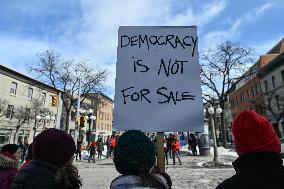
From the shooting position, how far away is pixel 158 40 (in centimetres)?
365

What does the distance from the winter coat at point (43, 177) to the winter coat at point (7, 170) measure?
103 cm

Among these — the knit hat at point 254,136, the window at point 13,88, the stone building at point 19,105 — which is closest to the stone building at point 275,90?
the stone building at point 19,105

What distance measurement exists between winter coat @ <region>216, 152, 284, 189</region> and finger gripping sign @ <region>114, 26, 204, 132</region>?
1.43m

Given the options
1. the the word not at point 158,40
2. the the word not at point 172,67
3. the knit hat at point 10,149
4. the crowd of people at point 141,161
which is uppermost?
the the word not at point 158,40

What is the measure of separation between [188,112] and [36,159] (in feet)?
5.42

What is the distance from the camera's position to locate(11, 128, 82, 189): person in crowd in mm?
2207

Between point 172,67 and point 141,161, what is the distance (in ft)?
5.37

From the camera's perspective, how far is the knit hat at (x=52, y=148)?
2301 millimetres

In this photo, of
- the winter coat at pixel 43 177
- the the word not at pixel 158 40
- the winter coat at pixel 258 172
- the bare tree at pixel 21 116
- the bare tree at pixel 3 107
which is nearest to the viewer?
the winter coat at pixel 258 172

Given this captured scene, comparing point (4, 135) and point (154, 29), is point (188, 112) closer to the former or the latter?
point (154, 29)

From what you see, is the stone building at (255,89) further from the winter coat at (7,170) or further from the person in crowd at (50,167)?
the person in crowd at (50,167)

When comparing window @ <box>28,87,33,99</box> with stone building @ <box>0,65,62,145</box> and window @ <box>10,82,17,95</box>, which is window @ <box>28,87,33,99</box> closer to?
stone building @ <box>0,65,62,145</box>

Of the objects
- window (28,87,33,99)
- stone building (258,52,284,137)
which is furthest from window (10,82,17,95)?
stone building (258,52,284,137)

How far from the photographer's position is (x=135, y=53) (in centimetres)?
357
